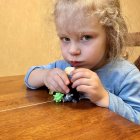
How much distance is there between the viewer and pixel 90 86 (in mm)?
656

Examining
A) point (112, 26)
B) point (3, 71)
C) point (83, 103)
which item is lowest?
point (3, 71)

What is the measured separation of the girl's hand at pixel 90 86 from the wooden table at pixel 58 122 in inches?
0.8

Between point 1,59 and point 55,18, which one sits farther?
point 1,59

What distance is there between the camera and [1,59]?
1.94 m

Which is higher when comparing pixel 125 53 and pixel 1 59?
pixel 125 53

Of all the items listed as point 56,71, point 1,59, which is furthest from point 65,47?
point 1,59

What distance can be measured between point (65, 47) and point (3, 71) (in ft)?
4.08

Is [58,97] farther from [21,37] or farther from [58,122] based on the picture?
[21,37]

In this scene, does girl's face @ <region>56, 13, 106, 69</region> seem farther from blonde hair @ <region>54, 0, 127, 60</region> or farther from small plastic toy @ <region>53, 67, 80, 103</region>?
small plastic toy @ <region>53, 67, 80, 103</region>

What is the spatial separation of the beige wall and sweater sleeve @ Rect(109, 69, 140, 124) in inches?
43.6

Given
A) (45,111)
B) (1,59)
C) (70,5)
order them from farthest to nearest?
(1,59) < (70,5) < (45,111)

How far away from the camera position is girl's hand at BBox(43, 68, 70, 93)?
2.29 feet

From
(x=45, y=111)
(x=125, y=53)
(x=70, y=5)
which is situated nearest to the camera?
(x=45, y=111)

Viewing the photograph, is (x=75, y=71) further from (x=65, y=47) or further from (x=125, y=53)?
(x=125, y=53)
